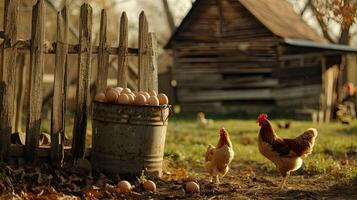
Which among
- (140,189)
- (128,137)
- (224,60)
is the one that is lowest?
(140,189)

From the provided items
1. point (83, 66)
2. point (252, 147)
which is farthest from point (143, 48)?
point (252, 147)

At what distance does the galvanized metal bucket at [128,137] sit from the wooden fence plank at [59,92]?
15.4 inches

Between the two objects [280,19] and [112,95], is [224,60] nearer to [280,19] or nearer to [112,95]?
[280,19]

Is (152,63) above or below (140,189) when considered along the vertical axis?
above

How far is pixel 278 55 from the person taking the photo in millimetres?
22359

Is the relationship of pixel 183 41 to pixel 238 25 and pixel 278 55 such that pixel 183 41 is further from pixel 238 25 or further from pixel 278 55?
pixel 278 55

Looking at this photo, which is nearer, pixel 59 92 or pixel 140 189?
pixel 140 189

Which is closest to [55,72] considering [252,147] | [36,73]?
[36,73]

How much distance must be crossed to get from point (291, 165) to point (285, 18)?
18.4 meters

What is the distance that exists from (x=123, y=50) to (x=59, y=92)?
3.06 feet

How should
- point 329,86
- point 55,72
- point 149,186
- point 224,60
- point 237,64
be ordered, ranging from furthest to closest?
point 329,86, point 224,60, point 237,64, point 55,72, point 149,186

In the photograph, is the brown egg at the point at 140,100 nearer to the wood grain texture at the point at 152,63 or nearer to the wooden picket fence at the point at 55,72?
the wooden picket fence at the point at 55,72

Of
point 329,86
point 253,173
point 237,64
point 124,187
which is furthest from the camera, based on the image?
point 329,86

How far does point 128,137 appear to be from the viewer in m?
6.89
